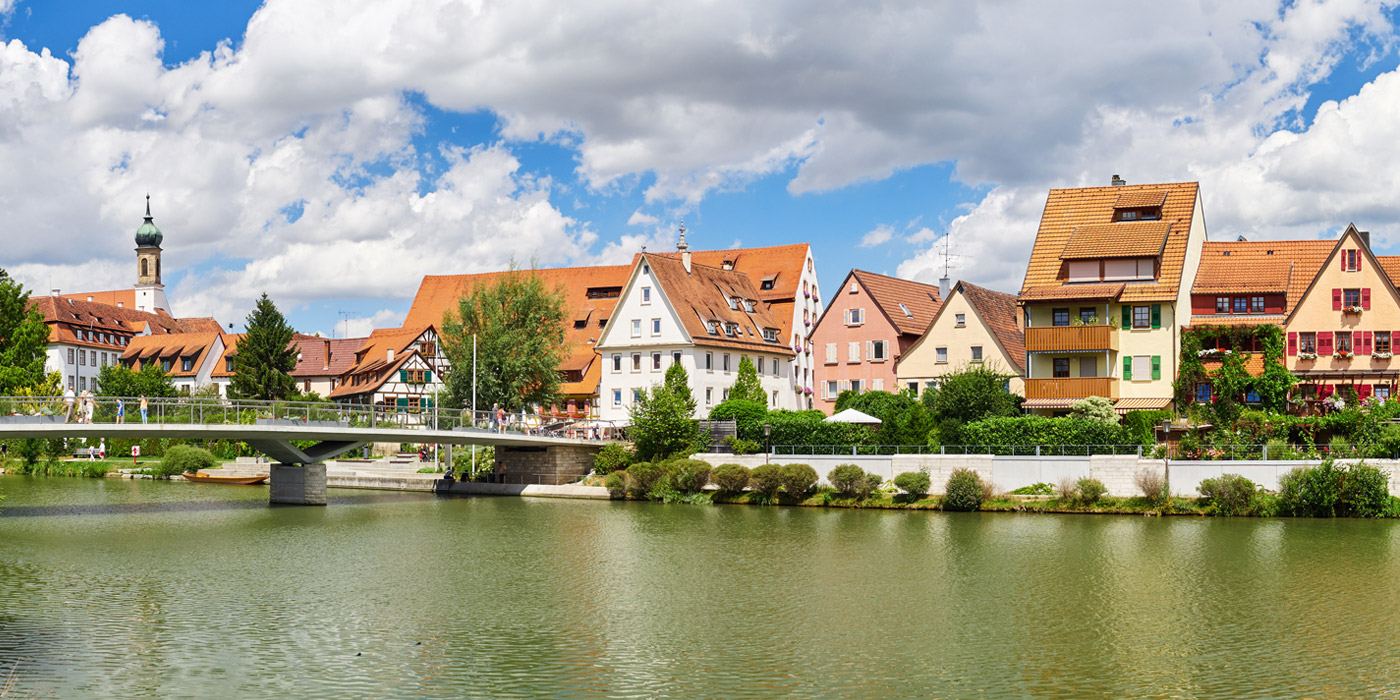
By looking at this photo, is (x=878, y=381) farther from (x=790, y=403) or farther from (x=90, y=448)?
(x=90, y=448)

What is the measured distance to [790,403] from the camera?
89.7 metres

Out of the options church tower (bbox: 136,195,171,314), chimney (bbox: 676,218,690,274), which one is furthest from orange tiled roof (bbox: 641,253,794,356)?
church tower (bbox: 136,195,171,314)

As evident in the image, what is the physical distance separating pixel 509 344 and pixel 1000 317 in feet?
97.8

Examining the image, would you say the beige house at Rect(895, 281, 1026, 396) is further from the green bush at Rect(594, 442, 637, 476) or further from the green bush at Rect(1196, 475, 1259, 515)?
the green bush at Rect(1196, 475, 1259, 515)

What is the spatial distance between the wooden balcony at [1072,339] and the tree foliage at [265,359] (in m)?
55.2

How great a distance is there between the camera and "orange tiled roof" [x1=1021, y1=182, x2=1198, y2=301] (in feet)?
209

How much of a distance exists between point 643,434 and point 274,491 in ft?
60.6

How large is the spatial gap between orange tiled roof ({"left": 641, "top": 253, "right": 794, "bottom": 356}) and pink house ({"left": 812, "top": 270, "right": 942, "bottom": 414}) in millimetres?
4923

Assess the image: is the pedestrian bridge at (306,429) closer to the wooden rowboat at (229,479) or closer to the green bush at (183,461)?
the wooden rowboat at (229,479)

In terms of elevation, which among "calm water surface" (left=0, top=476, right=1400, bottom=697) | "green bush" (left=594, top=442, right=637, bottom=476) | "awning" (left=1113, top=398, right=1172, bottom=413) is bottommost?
"calm water surface" (left=0, top=476, right=1400, bottom=697)

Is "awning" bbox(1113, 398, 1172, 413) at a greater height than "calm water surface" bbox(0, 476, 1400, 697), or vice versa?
"awning" bbox(1113, 398, 1172, 413)

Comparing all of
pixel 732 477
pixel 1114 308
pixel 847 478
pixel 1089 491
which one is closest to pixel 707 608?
pixel 1089 491

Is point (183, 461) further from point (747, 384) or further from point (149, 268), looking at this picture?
point (149, 268)

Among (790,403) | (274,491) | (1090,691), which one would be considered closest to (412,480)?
(274,491)
